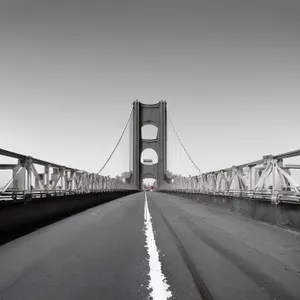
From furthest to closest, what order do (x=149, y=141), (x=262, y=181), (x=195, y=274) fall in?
(x=149, y=141) → (x=262, y=181) → (x=195, y=274)

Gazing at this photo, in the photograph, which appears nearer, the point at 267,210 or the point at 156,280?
the point at 156,280

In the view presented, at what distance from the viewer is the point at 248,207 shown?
1407cm

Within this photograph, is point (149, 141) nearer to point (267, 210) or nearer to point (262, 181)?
point (262, 181)

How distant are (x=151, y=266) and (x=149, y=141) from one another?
390 feet

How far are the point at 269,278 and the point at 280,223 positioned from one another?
6.13 meters

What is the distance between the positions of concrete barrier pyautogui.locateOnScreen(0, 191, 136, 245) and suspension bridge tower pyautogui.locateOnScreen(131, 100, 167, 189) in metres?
101

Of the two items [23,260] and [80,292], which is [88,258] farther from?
[80,292]

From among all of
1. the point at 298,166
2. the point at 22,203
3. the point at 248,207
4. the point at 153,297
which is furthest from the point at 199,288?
the point at 298,166

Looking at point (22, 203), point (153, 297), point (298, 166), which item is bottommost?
point (153, 297)

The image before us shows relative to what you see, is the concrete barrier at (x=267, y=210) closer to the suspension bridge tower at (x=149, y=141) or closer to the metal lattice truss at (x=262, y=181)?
the metal lattice truss at (x=262, y=181)

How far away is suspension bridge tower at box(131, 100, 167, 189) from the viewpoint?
11701 cm

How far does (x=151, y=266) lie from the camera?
5.42m

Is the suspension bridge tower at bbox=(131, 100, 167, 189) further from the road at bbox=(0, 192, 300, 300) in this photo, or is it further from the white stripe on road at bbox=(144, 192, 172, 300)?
the white stripe on road at bbox=(144, 192, 172, 300)

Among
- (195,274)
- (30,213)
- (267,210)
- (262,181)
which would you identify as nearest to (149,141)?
(262,181)
